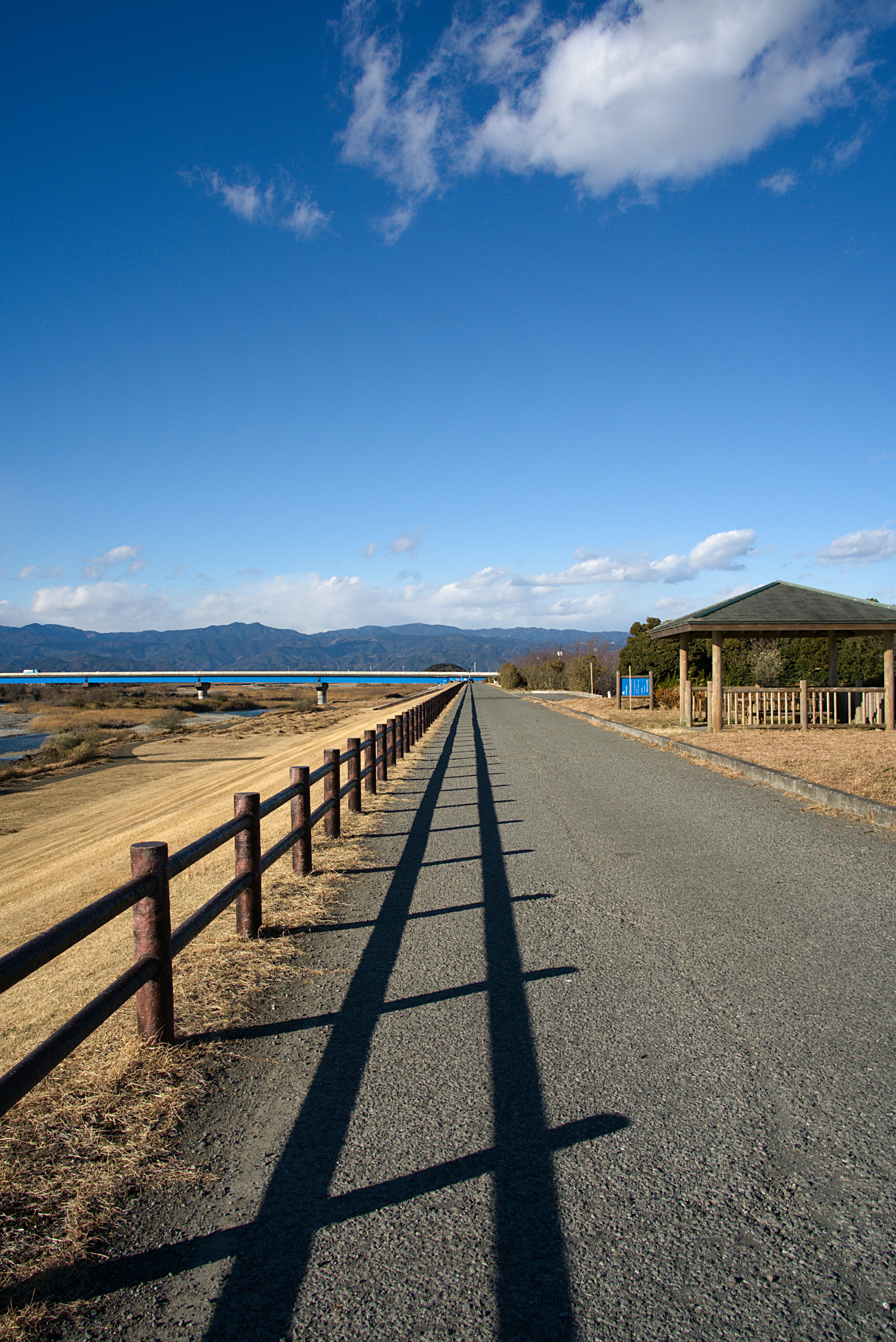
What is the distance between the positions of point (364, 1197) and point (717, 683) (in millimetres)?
18156

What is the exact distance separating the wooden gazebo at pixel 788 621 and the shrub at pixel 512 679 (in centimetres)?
6024

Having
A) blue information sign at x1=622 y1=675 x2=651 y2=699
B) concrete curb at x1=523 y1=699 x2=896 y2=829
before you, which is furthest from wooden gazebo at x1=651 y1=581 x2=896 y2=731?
blue information sign at x1=622 y1=675 x2=651 y2=699

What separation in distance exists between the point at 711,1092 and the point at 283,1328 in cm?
181

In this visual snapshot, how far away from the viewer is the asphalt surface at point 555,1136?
2072 mm

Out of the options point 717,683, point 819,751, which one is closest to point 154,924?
point 819,751

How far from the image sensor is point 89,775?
68.6ft

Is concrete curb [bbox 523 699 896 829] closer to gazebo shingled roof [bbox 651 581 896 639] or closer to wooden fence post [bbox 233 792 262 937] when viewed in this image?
gazebo shingled roof [bbox 651 581 896 639]

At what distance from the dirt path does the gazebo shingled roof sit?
10.2 metres

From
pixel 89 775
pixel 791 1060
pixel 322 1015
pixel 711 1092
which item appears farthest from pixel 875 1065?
pixel 89 775

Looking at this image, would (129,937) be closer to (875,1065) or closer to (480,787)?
(875,1065)

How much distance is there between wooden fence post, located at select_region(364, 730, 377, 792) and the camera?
1080cm

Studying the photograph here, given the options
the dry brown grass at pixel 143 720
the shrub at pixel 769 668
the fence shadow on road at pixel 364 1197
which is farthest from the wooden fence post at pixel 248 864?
the shrub at pixel 769 668

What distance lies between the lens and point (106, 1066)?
129 inches

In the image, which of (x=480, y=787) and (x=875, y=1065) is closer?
(x=875, y=1065)
